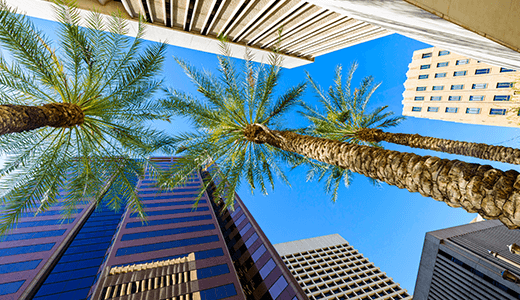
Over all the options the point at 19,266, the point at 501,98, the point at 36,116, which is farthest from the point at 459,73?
the point at 19,266

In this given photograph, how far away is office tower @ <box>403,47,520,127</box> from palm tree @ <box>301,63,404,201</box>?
2402 centimetres

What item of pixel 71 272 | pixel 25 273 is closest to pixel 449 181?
pixel 25 273

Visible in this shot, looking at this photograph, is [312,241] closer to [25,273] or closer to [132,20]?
[25,273]

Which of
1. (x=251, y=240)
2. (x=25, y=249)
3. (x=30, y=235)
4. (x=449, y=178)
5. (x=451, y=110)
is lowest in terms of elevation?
(x=25, y=249)

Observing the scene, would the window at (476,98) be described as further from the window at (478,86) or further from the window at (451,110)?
the window at (451,110)

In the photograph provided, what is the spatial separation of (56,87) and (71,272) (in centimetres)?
4288

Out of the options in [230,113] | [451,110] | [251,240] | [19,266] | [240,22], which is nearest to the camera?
[230,113]

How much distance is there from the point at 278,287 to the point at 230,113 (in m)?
25.8

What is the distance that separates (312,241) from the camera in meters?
66.0

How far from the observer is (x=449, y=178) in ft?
8.05

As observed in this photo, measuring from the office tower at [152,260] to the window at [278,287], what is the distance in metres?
0.10

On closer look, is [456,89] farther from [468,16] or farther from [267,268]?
[267,268]

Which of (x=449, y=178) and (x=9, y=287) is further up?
(x=449, y=178)

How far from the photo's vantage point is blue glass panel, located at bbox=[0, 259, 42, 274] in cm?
2547
